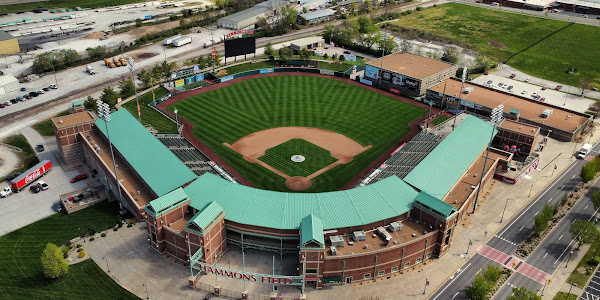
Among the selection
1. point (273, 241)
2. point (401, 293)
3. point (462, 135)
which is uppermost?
point (462, 135)

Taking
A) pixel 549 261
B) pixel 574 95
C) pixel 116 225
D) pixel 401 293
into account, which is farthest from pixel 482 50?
pixel 116 225

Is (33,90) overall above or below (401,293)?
above

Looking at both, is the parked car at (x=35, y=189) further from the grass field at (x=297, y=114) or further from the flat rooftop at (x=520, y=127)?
the flat rooftop at (x=520, y=127)

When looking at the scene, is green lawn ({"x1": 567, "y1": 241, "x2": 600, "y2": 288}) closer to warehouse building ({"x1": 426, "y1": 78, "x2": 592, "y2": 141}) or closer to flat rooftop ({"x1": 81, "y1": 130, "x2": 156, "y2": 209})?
warehouse building ({"x1": 426, "y1": 78, "x2": 592, "y2": 141})

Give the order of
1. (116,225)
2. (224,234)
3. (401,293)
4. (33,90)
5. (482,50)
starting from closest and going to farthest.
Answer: (401,293) < (224,234) < (116,225) < (33,90) < (482,50)

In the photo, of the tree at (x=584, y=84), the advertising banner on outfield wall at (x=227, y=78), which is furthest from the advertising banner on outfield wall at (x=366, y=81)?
the tree at (x=584, y=84)

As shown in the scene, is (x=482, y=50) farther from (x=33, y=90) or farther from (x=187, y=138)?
(x=33, y=90)

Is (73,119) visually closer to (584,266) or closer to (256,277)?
(256,277)
